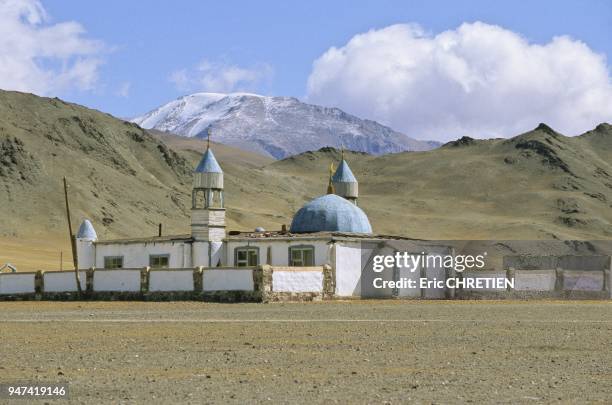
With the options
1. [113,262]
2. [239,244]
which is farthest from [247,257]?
[113,262]

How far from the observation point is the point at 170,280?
4544 cm

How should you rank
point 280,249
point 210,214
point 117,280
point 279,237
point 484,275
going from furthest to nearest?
point 210,214 < point 484,275 < point 279,237 < point 280,249 < point 117,280

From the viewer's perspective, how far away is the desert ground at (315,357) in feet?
49.8

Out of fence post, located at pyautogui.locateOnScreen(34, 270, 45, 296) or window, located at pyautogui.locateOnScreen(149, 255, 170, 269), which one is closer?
fence post, located at pyautogui.locateOnScreen(34, 270, 45, 296)

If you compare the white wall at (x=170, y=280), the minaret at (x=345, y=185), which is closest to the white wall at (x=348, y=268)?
the white wall at (x=170, y=280)

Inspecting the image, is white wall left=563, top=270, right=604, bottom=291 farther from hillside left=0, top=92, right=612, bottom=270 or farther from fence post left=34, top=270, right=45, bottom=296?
hillside left=0, top=92, right=612, bottom=270

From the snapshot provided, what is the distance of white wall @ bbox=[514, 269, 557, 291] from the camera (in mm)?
48825

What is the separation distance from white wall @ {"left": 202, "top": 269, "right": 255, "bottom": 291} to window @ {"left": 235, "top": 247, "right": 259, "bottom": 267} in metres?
5.19

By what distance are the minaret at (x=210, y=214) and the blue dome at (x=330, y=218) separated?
3.42 metres

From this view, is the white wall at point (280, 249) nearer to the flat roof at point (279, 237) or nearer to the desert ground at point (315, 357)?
the flat roof at point (279, 237)

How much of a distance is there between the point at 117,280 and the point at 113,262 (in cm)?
578

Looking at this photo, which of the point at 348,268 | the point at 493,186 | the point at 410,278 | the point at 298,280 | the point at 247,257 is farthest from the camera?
the point at 493,186

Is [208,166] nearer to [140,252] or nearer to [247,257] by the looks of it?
[140,252]

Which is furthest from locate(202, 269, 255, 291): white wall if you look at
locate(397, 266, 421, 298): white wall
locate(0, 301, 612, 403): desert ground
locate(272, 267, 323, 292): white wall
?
locate(0, 301, 612, 403): desert ground
